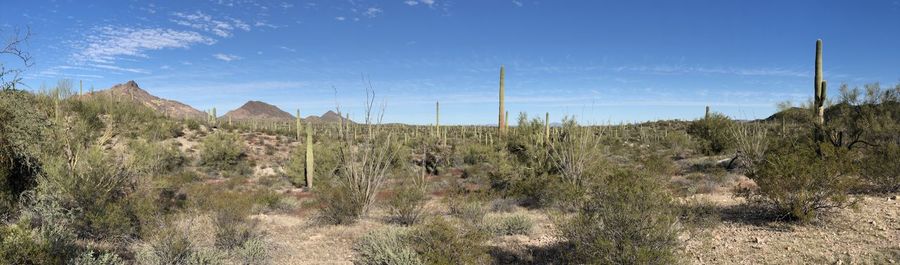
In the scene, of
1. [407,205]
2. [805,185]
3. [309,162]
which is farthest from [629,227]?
[309,162]

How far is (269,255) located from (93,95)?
29.7 metres

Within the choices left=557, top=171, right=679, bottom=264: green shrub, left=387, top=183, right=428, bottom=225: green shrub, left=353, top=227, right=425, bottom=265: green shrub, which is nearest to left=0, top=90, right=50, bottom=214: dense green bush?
left=353, top=227, right=425, bottom=265: green shrub

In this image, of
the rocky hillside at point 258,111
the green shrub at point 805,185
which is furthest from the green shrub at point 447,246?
the rocky hillside at point 258,111

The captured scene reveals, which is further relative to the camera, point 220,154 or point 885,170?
point 220,154

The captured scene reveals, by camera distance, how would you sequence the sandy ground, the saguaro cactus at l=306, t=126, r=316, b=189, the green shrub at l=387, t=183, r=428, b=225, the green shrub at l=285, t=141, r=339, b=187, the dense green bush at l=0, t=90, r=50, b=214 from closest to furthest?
the sandy ground < the dense green bush at l=0, t=90, r=50, b=214 < the green shrub at l=387, t=183, r=428, b=225 < the saguaro cactus at l=306, t=126, r=316, b=189 < the green shrub at l=285, t=141, r=339, b=187

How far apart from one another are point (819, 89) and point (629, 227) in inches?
597

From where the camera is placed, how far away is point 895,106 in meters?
14.4

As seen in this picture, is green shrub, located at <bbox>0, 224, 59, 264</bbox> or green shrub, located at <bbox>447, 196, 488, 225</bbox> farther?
green shrub, located at <bbox>447, 196, 488, 225</bbox>

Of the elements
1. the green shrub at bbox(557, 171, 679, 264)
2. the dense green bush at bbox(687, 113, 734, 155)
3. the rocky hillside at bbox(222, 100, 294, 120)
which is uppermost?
the rocky hillside at bbox(222, 100, 294, 120)

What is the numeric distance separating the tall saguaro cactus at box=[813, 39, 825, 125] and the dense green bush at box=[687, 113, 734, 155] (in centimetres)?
611

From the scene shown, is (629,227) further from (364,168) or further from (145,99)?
(145,99)

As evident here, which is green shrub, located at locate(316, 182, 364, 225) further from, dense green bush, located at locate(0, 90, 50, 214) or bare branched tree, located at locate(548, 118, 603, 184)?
bare branched tree, located at locate(548, 118, 603, 184)

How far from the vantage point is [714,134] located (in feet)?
80.6

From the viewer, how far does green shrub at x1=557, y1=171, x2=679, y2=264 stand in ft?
17.5
